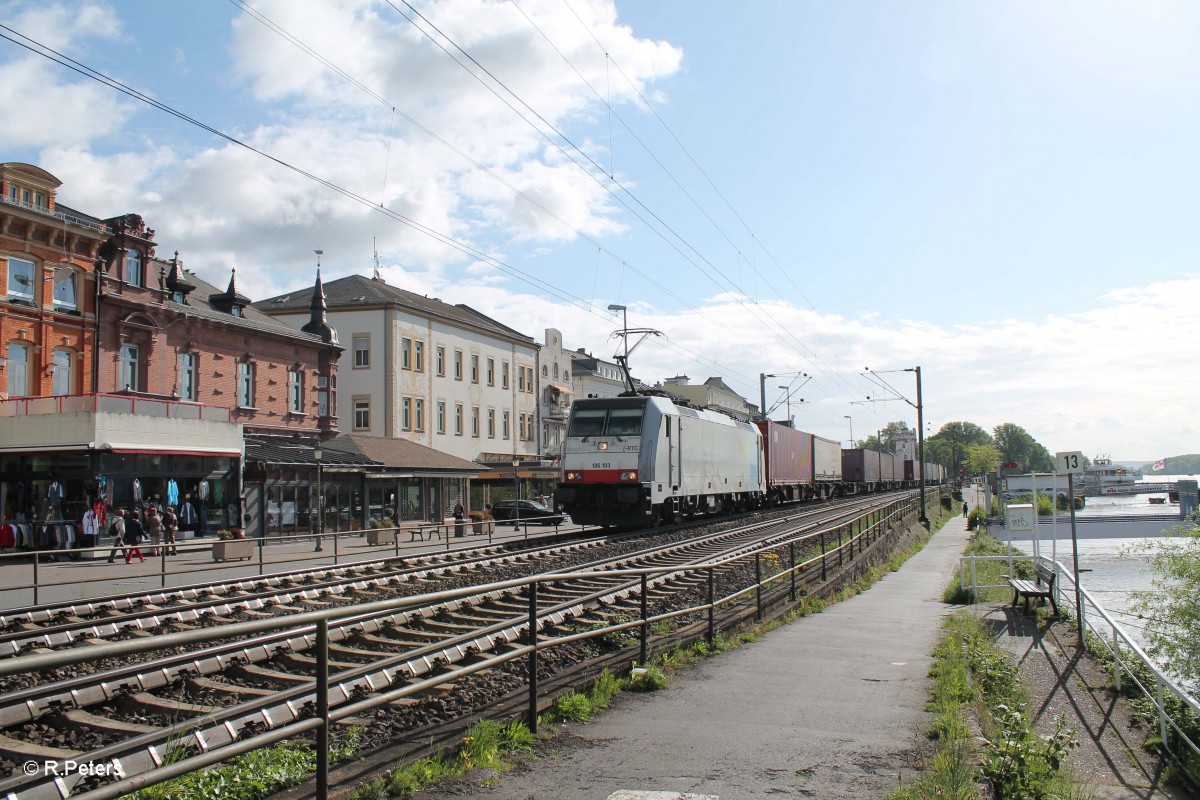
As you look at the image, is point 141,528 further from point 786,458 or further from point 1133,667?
point 786,458

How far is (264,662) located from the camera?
8703 mm

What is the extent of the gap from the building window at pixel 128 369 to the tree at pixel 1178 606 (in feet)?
102

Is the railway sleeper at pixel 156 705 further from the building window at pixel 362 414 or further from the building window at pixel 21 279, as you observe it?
the building window at pixel 362 414

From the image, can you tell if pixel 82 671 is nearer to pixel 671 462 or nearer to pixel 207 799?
pixel 207 799

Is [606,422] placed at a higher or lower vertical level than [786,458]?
higher

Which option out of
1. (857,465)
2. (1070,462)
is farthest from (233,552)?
(857,465)

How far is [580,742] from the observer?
A: 6.28 metres

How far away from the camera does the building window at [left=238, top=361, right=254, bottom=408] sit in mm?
38000

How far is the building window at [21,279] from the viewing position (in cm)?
2889

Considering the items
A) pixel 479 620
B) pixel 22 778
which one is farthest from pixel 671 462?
pixel 22 778

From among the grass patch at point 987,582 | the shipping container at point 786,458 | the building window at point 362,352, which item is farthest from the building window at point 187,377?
the grass patch at point 987,582

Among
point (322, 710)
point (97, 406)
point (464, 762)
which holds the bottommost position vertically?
point (464, 762)

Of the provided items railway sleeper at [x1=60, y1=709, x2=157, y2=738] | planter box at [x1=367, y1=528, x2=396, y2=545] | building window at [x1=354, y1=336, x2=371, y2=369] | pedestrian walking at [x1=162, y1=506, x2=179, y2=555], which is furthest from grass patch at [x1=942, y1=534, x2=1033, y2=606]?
building window at [x1=354, y1=336, x2=371, y2=369]

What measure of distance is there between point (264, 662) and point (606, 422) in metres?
17.1
